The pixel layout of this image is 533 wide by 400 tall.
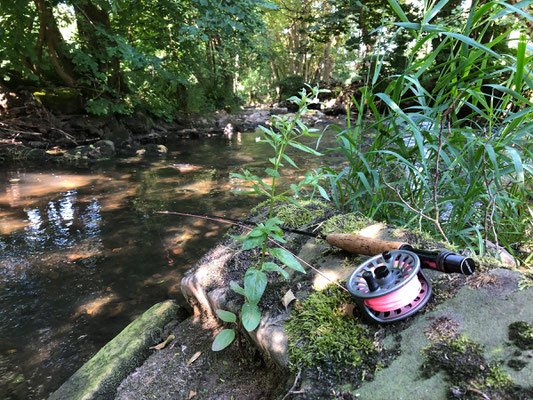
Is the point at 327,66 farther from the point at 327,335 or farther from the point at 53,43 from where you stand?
the point at 327,335

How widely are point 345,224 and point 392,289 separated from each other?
1.04 meters

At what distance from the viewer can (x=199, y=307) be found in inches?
91.5

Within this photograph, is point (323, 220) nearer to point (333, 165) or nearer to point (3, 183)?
point (333, 165)

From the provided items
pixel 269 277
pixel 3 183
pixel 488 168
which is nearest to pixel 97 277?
pixel 269 277

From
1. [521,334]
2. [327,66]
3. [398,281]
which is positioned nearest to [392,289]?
[398,281]

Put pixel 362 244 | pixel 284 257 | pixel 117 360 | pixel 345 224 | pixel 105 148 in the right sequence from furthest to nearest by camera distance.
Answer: pixel 105 148
pixel 345 224
pixel 117 360
pixel 362 244
pixel 284 257

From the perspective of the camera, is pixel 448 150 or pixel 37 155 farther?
pixel 37 155

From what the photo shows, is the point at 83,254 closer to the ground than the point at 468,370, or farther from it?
closer to the ground

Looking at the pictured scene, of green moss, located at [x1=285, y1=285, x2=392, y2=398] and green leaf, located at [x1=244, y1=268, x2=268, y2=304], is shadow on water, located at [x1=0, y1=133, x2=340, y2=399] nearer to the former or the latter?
green leaf, located at [x1=244, y1=268, x2=268, y2=304]

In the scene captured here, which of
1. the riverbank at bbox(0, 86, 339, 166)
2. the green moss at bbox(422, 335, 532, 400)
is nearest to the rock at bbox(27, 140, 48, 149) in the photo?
the riverbank at bbox(0, 86, 339, 166)

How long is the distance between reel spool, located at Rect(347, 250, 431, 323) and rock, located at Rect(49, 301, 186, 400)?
1.55 meters

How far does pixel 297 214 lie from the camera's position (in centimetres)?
265

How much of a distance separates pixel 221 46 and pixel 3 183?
30.5ft

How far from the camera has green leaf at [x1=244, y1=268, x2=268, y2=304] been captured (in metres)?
1.50
